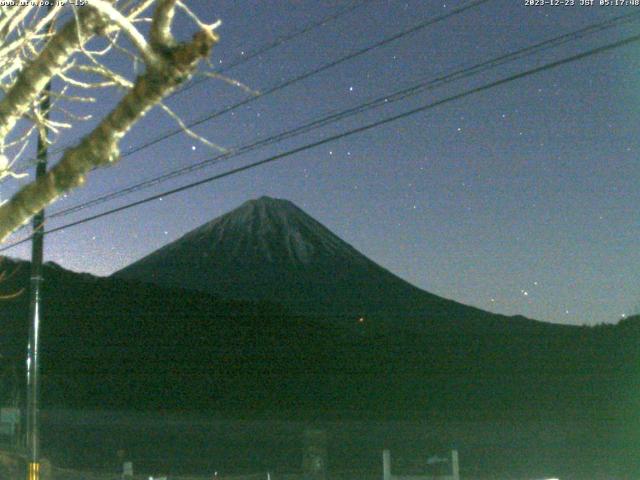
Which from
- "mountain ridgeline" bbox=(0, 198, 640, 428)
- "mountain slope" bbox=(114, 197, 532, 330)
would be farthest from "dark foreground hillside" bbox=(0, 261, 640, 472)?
"mountain slope" bbox=(114, 197, 532, 330)

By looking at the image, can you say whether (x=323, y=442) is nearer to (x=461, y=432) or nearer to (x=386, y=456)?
(x=386, y=456)

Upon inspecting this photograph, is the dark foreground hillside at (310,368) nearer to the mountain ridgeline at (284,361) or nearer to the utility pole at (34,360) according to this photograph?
the mountain ridgeline at (284,361)

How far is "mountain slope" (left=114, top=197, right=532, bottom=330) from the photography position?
404 feet

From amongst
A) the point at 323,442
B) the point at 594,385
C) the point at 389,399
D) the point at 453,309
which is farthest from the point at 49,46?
the point at 453,309

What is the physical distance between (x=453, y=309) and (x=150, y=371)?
62180mm

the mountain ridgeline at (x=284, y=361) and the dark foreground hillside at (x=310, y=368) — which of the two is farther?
the mountain ridgeline at (x=284, y=361)

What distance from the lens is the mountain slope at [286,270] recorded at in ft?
404

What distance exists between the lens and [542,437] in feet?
136

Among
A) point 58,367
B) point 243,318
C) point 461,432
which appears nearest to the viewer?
point 461,432

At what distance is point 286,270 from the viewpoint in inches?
5541

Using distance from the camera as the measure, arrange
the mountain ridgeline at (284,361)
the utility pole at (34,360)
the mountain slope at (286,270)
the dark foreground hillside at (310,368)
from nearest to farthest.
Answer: the utility pole at (34,360) → the dark foreground hillside at (310,368) → the mountain ridgeline at (284,361) → the mountain slope at (286,270)

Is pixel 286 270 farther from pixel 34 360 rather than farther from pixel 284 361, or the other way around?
pixel 34 360


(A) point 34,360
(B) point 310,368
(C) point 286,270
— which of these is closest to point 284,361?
(B) point 310,368

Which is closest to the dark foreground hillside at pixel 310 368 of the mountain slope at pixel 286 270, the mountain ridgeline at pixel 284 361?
the mountain ridgeline at pixel 284 361
